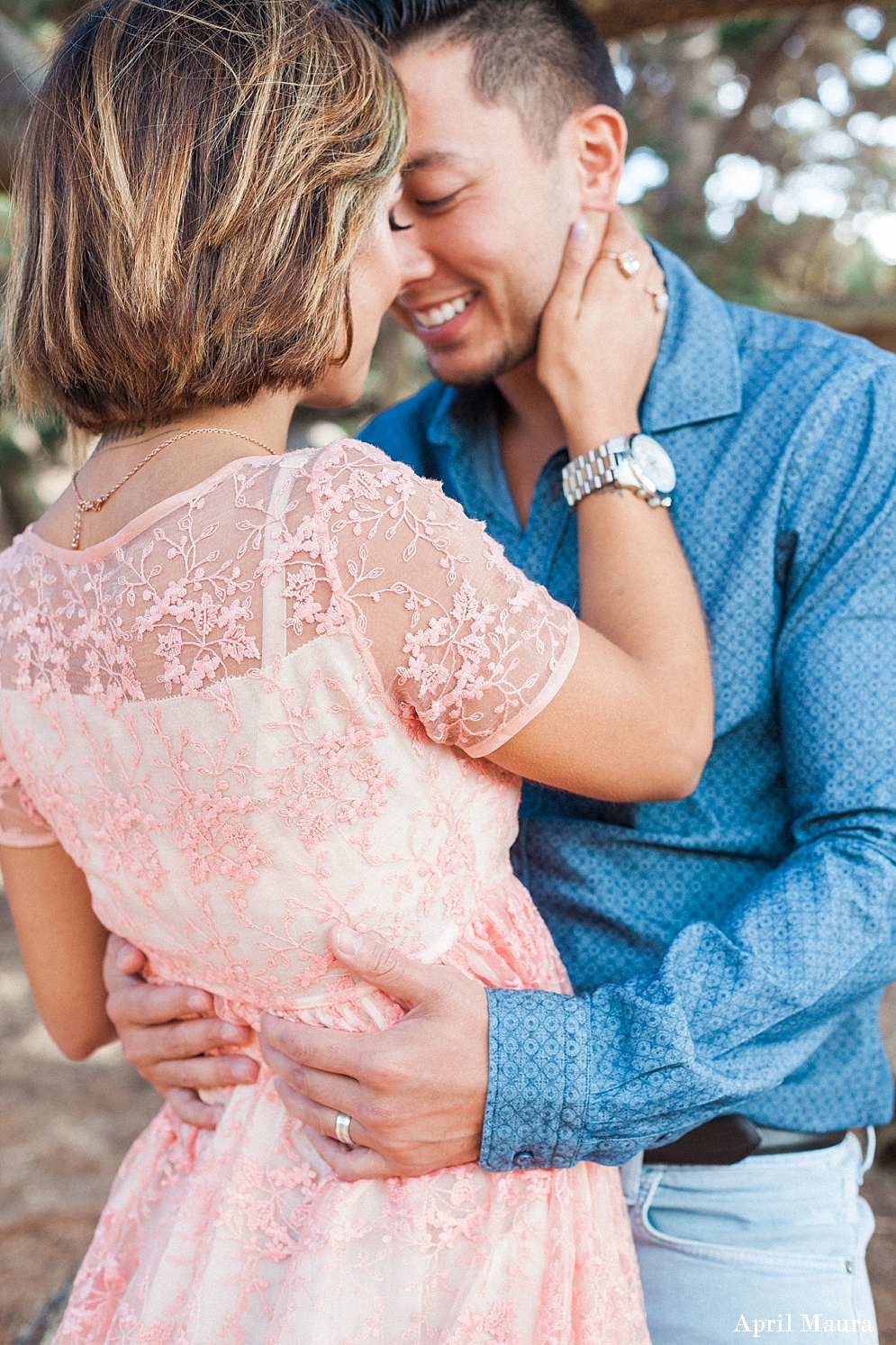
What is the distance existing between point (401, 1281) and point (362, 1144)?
0.16 meters

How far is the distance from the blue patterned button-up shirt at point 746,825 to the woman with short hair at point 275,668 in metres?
0.15

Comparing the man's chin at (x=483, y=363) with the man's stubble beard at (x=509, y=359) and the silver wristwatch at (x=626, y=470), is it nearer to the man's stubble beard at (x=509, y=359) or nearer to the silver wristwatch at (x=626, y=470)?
the man's stubble beard at (x=509, y=359)

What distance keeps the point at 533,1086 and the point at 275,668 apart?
64cm

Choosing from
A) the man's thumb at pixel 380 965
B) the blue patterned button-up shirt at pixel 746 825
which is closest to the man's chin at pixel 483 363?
the blue patterned button-up shirt at pixel 746 825

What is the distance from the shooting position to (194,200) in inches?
52.3

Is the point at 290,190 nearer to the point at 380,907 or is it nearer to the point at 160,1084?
the point at 380,907

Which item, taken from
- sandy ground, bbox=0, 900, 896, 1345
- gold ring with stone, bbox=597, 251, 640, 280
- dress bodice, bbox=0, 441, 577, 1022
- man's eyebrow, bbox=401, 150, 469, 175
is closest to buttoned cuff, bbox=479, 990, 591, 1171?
dress bodice, bbox=0, 441, 577, 1022

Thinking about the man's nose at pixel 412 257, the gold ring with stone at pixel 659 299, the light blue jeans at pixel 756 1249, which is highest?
the man's nose at pixel 412 257

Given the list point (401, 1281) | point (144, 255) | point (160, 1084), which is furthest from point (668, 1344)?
point (144, 255)

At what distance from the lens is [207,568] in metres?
1.22

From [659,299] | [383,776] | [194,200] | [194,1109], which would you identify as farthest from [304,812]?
[659,299]

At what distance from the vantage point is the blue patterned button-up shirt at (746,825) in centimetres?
145

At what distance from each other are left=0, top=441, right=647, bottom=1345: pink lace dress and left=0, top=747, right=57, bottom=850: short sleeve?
0.12 m

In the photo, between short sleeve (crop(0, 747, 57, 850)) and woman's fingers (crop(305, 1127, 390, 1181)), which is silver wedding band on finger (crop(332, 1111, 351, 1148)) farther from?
short sleeve (crop(0, 747, 57, 850))
